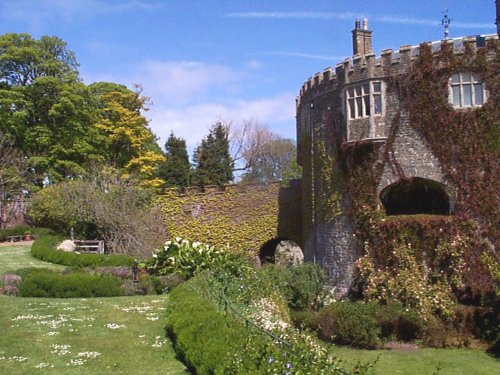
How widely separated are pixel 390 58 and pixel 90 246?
706 inches

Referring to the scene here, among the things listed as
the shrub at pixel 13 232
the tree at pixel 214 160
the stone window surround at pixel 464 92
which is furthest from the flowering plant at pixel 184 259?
the tree at pixel 214 160

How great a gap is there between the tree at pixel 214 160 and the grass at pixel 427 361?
29.3m

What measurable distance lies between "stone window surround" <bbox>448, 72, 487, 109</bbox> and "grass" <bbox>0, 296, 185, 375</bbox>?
11785 mm

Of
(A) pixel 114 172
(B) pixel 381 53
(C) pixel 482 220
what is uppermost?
(B) pixel 381 53

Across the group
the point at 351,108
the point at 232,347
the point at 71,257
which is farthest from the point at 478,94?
the point at 71,257

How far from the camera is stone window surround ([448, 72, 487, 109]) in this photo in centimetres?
1904

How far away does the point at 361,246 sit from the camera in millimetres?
20703

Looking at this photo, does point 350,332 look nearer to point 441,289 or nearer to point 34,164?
point 441,289

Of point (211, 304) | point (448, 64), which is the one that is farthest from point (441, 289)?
point (211, 304)

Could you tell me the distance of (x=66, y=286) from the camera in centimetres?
1877

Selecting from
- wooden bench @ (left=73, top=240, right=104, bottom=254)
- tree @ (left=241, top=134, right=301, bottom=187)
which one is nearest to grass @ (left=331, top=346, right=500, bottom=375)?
wooden bench @ (left=73, top=240, right=104, bottom=254)

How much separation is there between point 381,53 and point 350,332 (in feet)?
32.5

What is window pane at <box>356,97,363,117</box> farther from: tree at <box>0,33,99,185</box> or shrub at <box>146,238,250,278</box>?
tree at <box>0,33,99,185</box>

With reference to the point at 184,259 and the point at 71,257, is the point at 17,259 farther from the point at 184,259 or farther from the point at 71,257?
the point at 184,259
